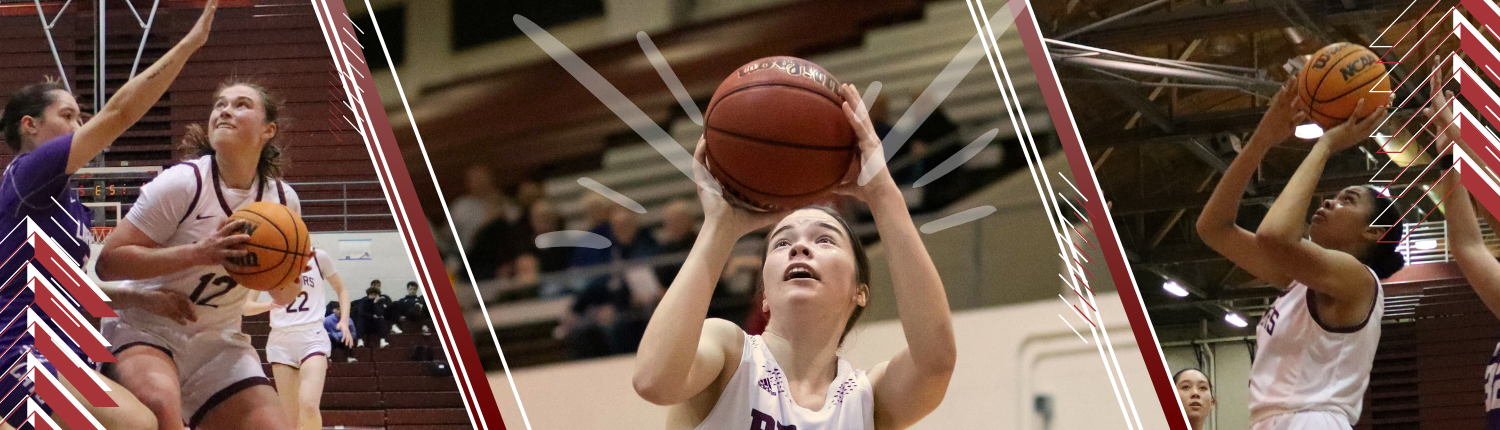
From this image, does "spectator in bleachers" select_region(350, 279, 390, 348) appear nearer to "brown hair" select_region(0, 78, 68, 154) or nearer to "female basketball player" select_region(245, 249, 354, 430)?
"female basketball player" select_region(245, 249, 354, 430)

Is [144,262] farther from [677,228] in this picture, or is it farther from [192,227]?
[677,228]

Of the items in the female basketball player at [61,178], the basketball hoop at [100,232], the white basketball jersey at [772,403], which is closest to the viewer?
the white basketball jersey at [772,403]

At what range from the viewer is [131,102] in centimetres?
178

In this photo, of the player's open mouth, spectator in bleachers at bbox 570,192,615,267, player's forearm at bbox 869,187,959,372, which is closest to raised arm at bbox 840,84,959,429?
player's forearm at bbox 869,187,959,372

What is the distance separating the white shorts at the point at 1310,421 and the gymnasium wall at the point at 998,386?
45 cm

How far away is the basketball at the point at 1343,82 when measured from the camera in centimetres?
175

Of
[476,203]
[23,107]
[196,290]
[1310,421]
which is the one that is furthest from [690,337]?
[476,203]

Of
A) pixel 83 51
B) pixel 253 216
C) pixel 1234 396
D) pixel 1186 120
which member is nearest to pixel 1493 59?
pixel 1186 120

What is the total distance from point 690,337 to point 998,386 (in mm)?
1402

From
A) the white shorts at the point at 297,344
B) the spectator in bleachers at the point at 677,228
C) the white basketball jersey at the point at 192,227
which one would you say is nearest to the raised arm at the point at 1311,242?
the spectator in bleachers at the point at 677,228

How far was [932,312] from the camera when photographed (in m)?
1.15

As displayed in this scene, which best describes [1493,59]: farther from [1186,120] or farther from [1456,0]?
[1186,120]

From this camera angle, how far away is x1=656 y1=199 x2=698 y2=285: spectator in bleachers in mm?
2617

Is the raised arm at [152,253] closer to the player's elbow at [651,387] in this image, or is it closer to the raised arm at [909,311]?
the player's elbow at [651,387]
